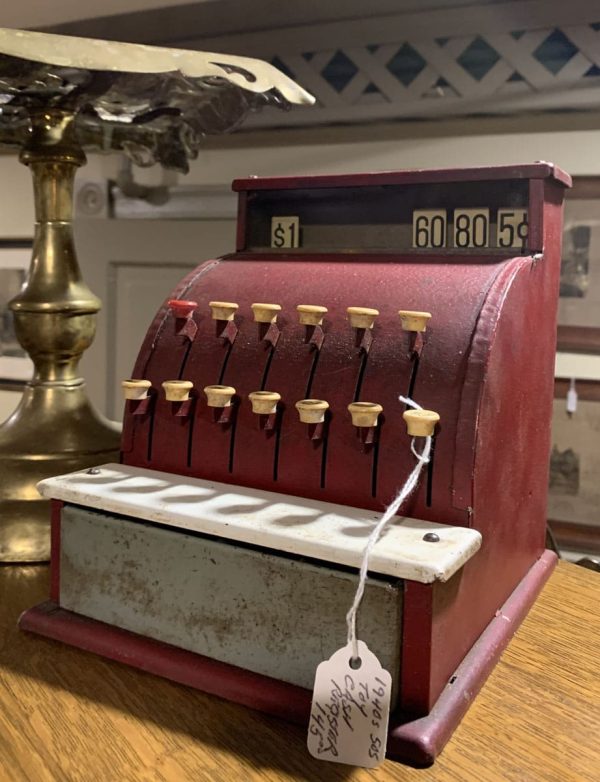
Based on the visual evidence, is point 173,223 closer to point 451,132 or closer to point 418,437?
point 451,132

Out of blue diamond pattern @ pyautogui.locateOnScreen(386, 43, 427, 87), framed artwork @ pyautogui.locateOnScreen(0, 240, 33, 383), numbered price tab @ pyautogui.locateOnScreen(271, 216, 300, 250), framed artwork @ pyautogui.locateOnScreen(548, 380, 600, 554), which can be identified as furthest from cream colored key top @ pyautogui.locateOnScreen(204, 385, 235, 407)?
framed artwork @ pyautogui.locateOnScreen(0, 240, 33, 383)

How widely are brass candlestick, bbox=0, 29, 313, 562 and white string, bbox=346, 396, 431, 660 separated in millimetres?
574

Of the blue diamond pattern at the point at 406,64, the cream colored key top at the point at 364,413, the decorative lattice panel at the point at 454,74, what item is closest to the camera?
the cream colored key top at the point at 364,413

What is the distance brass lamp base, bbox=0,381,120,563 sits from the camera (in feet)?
3.92

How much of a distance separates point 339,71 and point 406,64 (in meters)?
0.16

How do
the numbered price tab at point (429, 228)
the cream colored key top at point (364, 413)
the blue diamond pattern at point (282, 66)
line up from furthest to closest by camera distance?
the blue diamond pattern at point (282, 66) → the numbered price tab at point (429, 228) → the cream colored key top at point (364, 413)

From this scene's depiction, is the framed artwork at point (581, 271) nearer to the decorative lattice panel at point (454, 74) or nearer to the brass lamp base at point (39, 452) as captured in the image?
the decorative lattice panel at point (454, 74)

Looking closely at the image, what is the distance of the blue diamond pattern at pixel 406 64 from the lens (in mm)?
1645

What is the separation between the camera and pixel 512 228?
1.05m

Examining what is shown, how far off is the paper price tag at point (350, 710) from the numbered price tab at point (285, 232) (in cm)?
65

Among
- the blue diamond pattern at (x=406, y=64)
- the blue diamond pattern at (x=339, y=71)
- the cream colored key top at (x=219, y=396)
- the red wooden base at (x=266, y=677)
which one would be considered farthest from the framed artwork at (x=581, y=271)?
the cream colored key top at (x=219, y=396)

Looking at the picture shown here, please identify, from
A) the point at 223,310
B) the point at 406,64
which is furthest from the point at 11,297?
the point at 223,310

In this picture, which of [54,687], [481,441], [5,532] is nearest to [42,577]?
[5,532]

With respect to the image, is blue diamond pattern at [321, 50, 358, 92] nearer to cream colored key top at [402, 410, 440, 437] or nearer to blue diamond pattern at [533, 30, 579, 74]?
blue diamond pattern at [533, 30, 579, 74]
